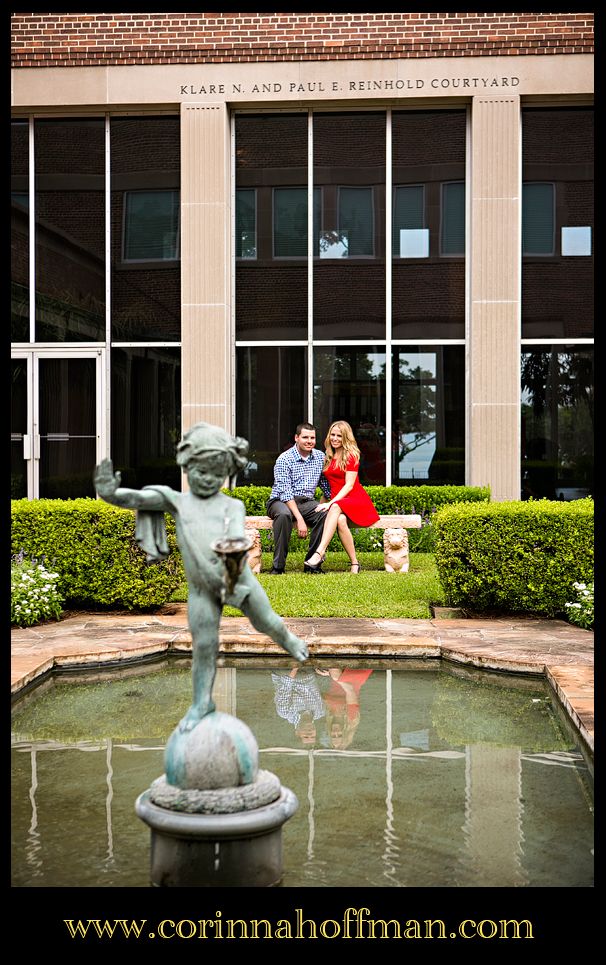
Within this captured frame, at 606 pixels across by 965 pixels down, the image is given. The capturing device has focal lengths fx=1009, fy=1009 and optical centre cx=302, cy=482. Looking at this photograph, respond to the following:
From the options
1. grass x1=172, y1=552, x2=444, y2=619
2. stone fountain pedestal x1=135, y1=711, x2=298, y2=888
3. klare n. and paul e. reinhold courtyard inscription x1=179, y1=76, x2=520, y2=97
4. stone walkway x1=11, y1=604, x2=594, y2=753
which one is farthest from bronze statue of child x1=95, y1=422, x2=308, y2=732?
klare n. and paul e. reinhold courtyard inscription x1=179, y1=76, x2=520, y2=97

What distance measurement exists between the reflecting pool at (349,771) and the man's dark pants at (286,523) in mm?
4123

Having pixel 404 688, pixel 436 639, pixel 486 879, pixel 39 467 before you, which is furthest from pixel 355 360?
pixel 486 879

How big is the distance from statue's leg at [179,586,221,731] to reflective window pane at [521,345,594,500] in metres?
11.5

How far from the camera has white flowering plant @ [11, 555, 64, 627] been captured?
8.30 metres

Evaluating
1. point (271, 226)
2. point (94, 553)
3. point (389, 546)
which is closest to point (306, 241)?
point (271, 226)

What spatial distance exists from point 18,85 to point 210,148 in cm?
298

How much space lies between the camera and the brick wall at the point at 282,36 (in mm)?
14141

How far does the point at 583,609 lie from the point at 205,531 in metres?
5.53

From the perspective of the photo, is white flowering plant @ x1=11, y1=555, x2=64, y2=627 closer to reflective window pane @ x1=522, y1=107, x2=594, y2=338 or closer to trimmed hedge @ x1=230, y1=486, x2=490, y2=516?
trimmed hedge @ x1=230, y1=486, x2=490, y2=516

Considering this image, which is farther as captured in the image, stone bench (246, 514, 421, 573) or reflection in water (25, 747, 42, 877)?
stone bench (246, 514, 421, 573)

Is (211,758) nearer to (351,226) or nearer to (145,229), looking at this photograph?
(351,226)
